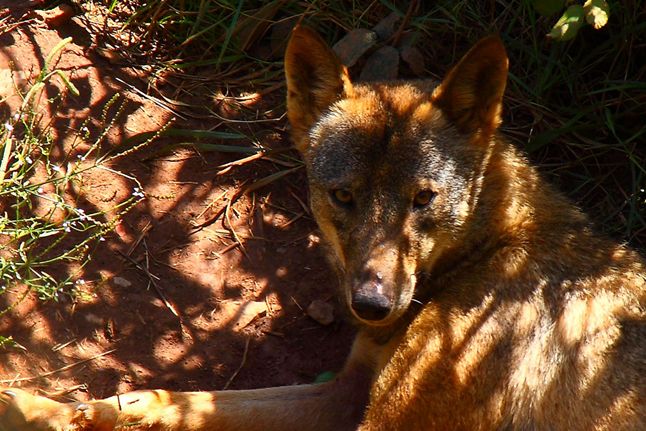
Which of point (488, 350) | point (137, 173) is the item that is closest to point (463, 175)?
point (488, 350)

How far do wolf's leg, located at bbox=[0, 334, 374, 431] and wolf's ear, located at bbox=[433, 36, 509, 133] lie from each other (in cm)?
142

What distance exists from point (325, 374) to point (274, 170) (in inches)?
66.8

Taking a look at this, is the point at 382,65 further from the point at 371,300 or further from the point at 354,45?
the point at 371,300

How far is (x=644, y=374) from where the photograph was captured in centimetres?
451

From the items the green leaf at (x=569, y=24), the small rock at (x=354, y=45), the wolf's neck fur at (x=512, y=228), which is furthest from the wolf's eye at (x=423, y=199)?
the small rock at (x=354, y=45)

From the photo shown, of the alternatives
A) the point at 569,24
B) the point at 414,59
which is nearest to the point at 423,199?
the point at 569,24

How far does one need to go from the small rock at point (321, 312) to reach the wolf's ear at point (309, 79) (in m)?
1.19

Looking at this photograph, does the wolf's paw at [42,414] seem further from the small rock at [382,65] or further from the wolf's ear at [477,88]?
the small rock at [382,65]

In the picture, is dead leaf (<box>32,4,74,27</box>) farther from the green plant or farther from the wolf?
the wolf

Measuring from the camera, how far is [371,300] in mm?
4414

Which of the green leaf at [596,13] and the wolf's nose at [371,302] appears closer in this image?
the wolf's nose at [371,302]

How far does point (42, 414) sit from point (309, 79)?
7.78ft

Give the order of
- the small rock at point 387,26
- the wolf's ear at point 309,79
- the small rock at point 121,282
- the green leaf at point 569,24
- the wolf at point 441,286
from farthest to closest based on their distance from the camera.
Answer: the small rock at point 387,26 → the small rock at point 121,282 → the wolf's ear at point 309,79 → the green leaf at point 569,24 → the wolf at point 441,286

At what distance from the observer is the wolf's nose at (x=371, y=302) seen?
441 cm
